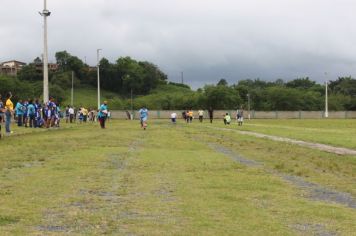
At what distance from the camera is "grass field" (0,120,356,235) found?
7564 mm

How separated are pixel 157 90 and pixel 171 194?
173 m

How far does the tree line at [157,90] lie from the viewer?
13688 cm

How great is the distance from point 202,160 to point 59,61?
169m

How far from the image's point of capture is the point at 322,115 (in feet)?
429

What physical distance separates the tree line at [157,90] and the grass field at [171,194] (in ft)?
357

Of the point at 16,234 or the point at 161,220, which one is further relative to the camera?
the point at 161,220

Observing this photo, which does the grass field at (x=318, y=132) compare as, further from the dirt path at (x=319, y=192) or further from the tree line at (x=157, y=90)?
the tree line at (x=157, y=90)

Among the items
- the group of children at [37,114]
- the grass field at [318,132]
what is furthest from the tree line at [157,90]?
the group of children at [37,114]

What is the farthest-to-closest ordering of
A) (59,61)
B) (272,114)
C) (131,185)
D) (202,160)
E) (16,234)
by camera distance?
(59,61), (272,114), (202,160), (131,185), (16,234)

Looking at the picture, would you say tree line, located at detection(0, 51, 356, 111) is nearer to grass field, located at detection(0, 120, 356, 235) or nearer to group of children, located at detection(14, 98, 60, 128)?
group of children, located at detection(14, 98, 60, 128)

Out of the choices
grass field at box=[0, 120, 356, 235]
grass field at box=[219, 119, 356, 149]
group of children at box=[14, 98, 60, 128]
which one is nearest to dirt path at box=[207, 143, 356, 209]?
grass field at box=[0, 120, 356, 235]

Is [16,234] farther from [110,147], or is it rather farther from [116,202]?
[110,147]

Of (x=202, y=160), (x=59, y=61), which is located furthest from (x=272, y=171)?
(x=59, y=61)

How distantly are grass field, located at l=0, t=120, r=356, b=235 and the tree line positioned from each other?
109 metres
